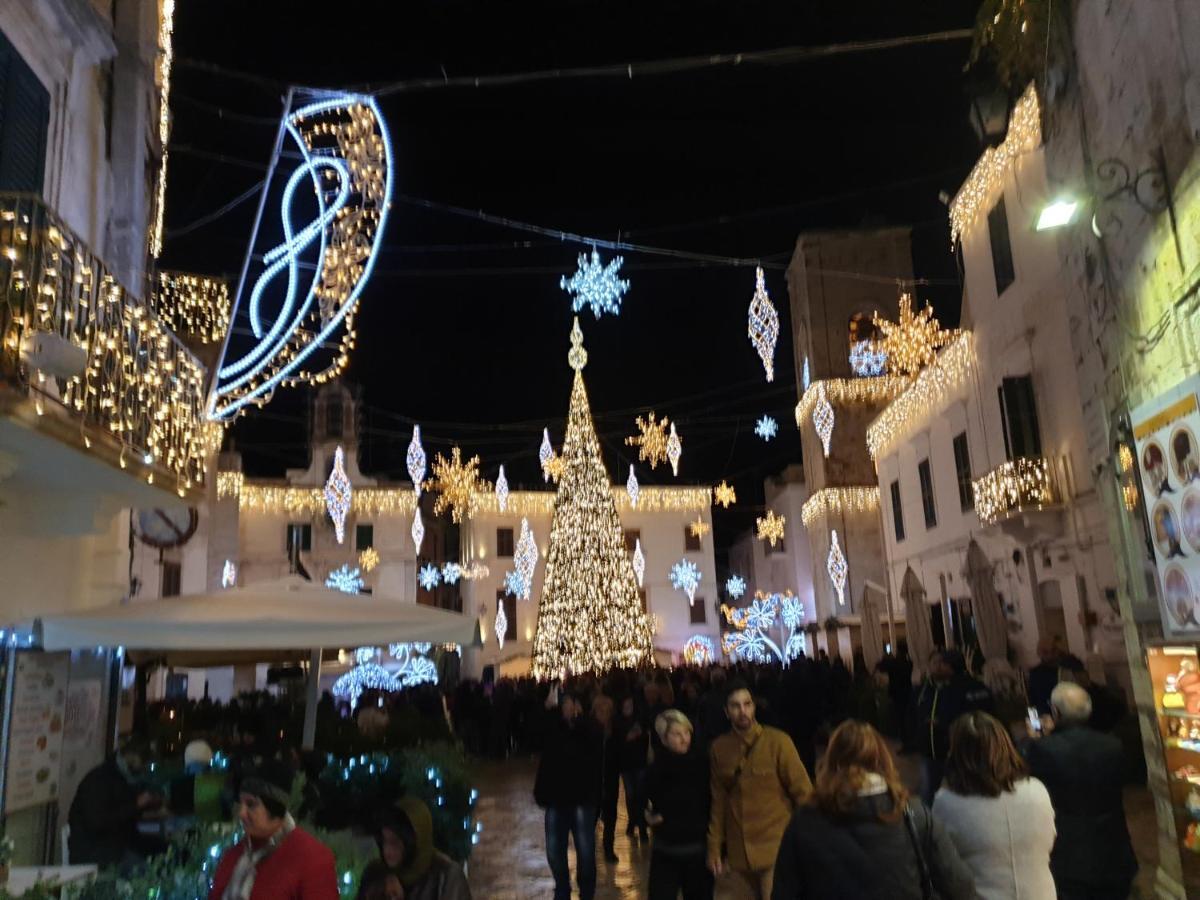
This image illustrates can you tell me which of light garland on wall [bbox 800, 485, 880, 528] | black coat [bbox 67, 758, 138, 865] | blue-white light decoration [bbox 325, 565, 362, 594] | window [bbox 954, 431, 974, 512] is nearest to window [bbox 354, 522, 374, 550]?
blue-white light decoration [bbox 325, 565, 362, 594]

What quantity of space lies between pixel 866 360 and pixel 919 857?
30.9 meters

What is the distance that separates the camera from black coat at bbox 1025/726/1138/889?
494cm

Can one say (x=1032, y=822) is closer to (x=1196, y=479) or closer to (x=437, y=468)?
(x=1196, y=479)

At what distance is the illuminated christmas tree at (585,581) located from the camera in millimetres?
25562

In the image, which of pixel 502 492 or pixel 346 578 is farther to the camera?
pixel 502 492

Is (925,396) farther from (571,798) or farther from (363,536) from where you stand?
(363,536)

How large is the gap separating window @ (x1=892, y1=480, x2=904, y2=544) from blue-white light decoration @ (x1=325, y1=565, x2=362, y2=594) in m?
23.3

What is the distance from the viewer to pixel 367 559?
42.2m

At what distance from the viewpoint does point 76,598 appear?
29.2ft

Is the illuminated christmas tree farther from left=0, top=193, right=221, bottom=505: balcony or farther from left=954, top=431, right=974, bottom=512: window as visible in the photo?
left=0, top=193, right=221, bottom=505: balcony

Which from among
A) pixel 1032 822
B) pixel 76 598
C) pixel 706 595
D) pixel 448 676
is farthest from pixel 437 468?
pixel 1032 822

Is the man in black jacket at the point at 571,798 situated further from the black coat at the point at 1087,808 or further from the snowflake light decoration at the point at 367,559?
the snowflake light decoration at the point at 367,559

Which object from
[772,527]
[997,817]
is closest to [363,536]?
[772,527]

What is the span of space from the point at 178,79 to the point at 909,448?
60.1ft
